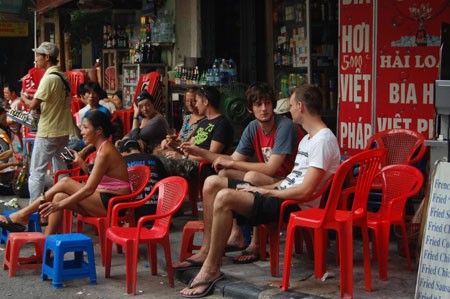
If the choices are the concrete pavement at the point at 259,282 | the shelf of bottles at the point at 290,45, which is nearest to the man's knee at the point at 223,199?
the concrete pavement at the point at 259,282

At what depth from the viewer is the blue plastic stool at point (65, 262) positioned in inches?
275

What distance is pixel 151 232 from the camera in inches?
279

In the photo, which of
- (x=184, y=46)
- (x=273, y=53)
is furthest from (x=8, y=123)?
(x=273, y=53)

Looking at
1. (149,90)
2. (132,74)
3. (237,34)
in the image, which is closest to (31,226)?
(149,90)

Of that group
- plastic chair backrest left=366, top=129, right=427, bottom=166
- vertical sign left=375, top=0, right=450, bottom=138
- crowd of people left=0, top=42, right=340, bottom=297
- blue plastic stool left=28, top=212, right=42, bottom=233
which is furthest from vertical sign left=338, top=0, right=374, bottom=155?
blue plastic stool left=28, top=212, right=42, bottom=233

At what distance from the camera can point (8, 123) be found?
44.3ft

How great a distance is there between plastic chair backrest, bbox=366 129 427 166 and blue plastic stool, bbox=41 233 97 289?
9.83 feet

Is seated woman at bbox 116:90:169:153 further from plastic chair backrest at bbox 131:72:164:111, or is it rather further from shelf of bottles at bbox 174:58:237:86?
plastic chair backrest at bbox 131:72:164:111

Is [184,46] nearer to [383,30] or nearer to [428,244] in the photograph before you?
[383,30]

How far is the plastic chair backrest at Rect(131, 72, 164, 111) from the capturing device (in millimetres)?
12797

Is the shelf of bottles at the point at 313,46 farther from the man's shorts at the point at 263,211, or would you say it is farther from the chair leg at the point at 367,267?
the chair leg at the point at 367,267

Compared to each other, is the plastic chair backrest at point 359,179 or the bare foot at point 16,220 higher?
the plastic chair backrest at point 359,179

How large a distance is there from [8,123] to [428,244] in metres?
9.21

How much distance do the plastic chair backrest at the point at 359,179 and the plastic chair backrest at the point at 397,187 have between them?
0.43m
